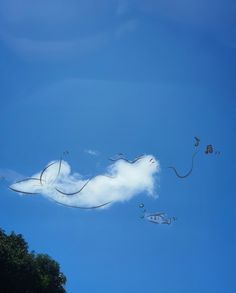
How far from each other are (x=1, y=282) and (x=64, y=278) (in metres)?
21.6

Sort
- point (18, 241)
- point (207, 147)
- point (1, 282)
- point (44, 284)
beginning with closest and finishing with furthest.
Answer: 1. point (207, 147)
2. point (1, 282)
3. point (44, 284)
4. point (18, 241)

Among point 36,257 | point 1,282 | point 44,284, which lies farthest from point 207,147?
point 36,257

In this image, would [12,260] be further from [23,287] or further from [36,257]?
[36,257]

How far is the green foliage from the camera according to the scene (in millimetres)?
65375

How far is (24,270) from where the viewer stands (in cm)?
6950

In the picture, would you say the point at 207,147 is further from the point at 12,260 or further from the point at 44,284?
the point at 44,284

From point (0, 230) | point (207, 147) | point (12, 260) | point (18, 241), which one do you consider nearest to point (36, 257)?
point (18, 241)

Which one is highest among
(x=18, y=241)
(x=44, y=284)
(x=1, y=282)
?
→ (x=18, y=241)

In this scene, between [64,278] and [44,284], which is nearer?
[44,284]

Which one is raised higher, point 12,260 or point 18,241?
point 18,241

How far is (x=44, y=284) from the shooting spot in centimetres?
7469

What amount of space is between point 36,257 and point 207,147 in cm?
4873

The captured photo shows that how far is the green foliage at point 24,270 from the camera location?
65.4 metres

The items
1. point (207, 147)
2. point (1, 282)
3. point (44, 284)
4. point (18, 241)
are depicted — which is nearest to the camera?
point (207, 147)
